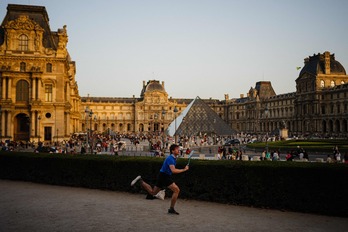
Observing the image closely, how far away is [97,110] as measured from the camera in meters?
91.3

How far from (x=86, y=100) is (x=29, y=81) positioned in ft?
199

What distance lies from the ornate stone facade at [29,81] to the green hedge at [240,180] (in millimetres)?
22520

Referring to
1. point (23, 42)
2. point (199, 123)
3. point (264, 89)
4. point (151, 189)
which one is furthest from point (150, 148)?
point (264, 89)

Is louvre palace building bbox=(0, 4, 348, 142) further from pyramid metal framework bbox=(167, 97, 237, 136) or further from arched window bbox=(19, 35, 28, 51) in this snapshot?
pyramid metal framework bbox=(167, 97, 237, 136)

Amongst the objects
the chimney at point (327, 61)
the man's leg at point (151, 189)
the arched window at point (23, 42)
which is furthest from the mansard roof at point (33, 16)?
the chimney at point (327, 61)

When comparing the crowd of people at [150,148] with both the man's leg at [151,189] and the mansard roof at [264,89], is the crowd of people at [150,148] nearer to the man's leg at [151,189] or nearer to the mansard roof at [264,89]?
the man's leg at [151,189]

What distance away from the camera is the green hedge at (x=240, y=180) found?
6.83m

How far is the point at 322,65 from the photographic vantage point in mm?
63938

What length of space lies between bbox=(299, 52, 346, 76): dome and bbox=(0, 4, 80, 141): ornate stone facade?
48666 mm

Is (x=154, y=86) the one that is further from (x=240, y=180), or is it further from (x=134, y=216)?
(x=134, y=216)

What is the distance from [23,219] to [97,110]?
86.9 m

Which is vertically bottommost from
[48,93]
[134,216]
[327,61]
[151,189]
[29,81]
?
[134,216]

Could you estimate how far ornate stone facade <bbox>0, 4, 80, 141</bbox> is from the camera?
30.7 metres

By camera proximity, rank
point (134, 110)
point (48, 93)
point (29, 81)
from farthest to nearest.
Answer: point (134, 110)
point (48, 93)
point (29, 81)
